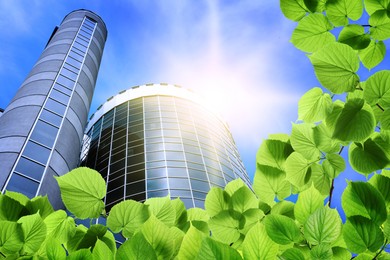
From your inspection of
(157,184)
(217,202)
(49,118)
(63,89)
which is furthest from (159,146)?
(217,202)

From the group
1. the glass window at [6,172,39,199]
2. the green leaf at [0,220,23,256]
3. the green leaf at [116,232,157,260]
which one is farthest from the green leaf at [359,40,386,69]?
the glass window at [6,172,39,199]

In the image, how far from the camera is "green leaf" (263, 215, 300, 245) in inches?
34.5

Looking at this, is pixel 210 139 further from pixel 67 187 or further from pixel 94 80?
pixel 67 187

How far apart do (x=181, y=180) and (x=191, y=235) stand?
21.7 metres

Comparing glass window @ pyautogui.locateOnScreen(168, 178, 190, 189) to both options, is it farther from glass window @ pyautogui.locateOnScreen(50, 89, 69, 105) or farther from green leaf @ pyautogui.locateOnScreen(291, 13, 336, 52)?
green leaf @ pyautogui.locateOnScreen(291, 13, 336, 52)

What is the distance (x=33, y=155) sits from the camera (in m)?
16.4

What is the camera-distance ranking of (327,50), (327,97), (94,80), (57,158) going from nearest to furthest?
1. (327,50)
2. (327,97)
3. (57,158)
4. (94,80)

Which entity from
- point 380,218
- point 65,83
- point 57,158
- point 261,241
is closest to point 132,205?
point 261,241

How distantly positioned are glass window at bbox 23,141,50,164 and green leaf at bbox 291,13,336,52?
1713 cm

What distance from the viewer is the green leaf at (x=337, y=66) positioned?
1.00m

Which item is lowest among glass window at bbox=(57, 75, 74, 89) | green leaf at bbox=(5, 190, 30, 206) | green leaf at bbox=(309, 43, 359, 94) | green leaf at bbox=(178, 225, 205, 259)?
green leaf at bbox=(178, 225, 205, 259)

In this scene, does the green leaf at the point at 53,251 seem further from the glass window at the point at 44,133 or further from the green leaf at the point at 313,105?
the glass window at the point at 44,133

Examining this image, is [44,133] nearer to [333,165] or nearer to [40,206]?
[40,206]

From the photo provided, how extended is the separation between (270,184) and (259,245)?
517mm
